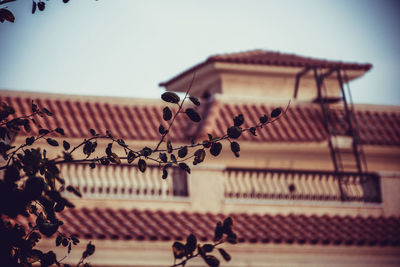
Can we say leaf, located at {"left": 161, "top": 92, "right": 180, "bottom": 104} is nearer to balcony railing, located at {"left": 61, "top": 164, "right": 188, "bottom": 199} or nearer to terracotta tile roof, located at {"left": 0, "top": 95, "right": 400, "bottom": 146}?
balcony railing, located at {"left": 61, "top": 164, "right": 188, "bottom": 199}

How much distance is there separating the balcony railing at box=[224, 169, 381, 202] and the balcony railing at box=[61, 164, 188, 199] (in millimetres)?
1304

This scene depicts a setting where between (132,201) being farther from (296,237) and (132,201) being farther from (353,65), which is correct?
(353,65)

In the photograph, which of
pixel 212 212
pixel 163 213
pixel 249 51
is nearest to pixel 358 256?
pixel 212 212

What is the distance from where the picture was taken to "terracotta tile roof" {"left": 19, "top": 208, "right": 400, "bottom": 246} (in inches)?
529

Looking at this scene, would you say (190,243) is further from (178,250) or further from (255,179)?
(255,179)

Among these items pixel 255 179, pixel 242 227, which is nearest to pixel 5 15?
pixel 242 227

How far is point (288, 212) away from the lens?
55.4 feet

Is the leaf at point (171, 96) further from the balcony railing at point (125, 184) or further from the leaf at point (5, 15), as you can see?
the balcony railing at point (125, 184)

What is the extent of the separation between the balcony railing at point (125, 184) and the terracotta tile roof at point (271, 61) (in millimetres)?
5401

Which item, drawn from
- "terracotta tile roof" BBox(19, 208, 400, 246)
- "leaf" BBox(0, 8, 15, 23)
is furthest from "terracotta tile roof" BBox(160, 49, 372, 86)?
"leaf" BBox(0, 8, 15, 23)

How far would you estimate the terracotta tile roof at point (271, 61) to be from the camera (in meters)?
21.7

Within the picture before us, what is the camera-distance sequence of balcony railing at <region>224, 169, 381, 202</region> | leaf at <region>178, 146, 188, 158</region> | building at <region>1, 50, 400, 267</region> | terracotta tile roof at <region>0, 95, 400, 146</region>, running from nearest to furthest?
leaf at <region>178, 146, 188, 158</region> < building at <region>1, 50, 400, 267</region> < balcony railing at <region>224, 169, 381, 202</region> < terracotta tile roof at <region>0, 95, 400, 146</region>

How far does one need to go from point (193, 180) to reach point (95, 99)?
4.07m

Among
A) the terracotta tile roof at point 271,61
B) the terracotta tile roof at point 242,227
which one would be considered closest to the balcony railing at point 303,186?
the terracotta tile roof at point 242,227
